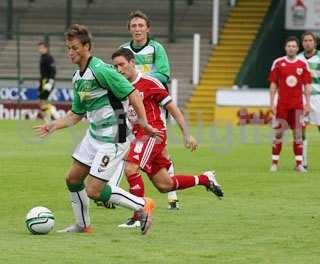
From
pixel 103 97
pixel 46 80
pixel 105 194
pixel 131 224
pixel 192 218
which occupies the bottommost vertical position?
pixel 46 80

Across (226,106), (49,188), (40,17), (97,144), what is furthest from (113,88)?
(40,17)

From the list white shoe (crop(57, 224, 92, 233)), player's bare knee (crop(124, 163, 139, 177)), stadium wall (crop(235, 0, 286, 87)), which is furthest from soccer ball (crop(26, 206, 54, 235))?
stadium wall (crop(235, 0, 286, 87))

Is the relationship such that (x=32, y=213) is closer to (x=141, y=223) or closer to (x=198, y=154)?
(x=141, y=223)

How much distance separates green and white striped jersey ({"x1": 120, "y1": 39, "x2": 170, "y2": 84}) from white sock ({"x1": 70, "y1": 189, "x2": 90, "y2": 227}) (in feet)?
10.2

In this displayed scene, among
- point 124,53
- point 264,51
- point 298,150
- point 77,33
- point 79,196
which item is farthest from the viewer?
point 264,51

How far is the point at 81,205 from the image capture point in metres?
12.4

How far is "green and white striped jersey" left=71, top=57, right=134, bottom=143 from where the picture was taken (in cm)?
1202

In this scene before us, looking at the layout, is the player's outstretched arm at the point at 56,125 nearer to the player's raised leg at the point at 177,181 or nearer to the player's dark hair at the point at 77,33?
the player's dark hair at the point at 77,33

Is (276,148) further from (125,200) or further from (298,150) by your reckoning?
(125,200)

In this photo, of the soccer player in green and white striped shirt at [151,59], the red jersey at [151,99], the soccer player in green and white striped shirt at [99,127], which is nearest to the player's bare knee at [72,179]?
the soccer player in green and white striped shirt at [99,127]

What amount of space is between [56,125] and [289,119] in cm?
943

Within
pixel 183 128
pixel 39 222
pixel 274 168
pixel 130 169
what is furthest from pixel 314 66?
pixel 39 222

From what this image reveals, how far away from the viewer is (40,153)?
2430 centimetres

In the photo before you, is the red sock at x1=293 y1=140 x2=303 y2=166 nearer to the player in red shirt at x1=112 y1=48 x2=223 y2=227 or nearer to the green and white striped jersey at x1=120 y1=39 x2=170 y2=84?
the green and white striped jersey at x1=120 y1=39 x2=170 y2=84
